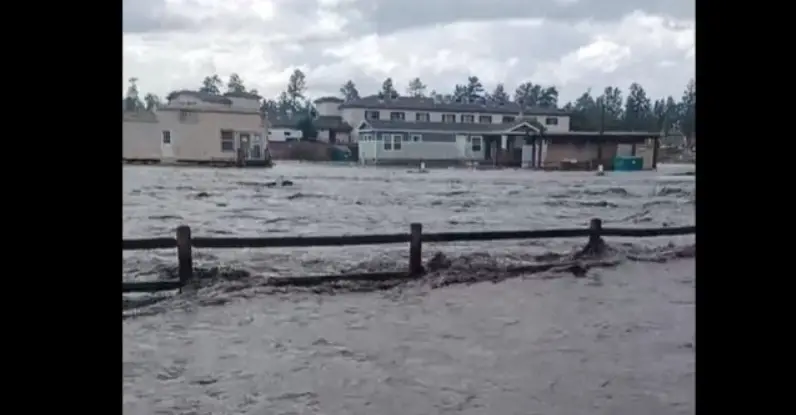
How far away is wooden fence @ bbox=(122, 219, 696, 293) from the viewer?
10.8 ft

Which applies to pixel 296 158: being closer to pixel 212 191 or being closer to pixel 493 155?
pixel 212 191

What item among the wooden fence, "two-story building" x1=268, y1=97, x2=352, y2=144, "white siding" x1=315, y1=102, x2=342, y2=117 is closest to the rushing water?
the wooden fence

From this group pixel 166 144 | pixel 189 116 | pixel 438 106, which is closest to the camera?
pixel 166 144

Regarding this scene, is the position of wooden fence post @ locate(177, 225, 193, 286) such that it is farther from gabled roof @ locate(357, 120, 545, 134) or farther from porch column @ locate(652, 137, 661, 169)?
porch column @ locate(652, 137, 661, 169)

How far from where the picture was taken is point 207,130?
3094mm

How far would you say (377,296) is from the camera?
3643 mm

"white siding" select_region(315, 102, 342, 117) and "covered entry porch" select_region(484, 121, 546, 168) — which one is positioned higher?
"white siding" select_region(315, 102, 342, 117)

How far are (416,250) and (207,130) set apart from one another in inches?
43.3

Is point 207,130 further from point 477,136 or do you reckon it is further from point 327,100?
point 477,136

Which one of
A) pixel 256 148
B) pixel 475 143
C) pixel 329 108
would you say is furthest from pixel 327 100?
pixel 475 143

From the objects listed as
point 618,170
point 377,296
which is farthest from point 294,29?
point 618,170

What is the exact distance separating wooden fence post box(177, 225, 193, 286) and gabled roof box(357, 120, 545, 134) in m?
0.83

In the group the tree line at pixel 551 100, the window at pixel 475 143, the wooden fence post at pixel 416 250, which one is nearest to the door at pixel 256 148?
the tree line at pixel 551 100
